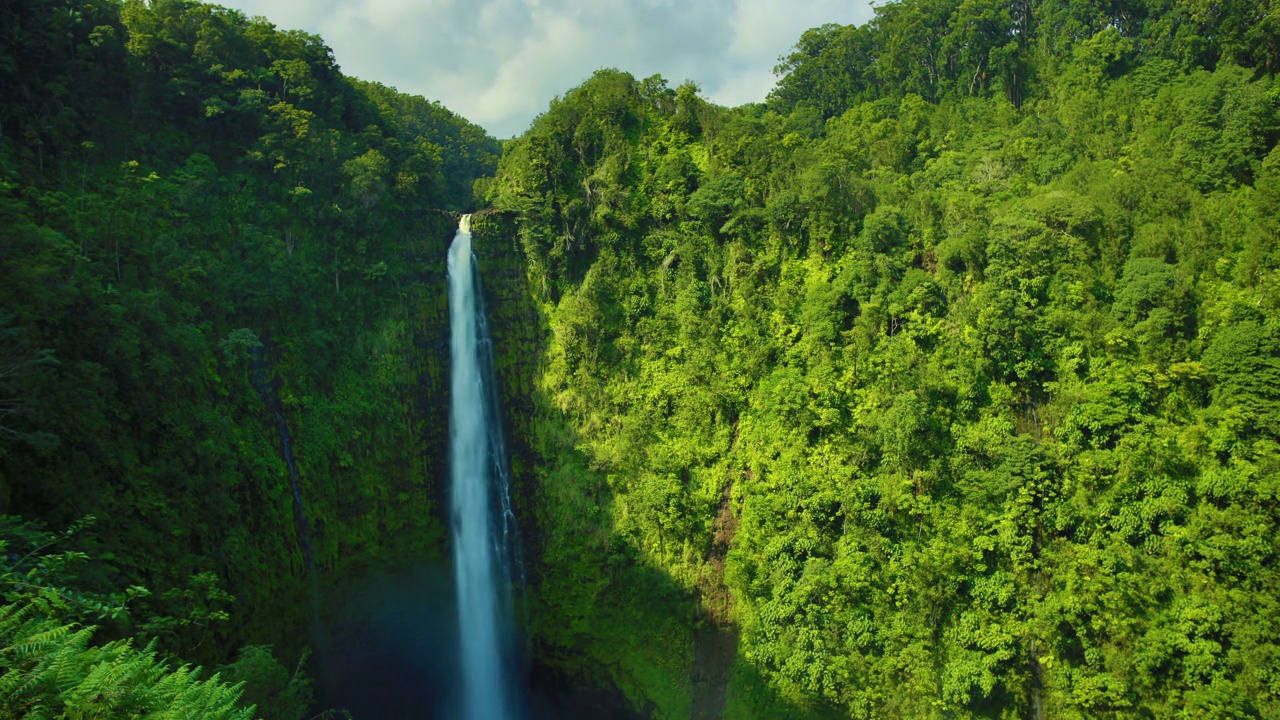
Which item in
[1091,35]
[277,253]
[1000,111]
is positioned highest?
[1091,35]

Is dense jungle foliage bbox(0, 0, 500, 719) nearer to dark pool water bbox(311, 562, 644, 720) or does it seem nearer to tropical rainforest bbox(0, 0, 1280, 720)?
tropical rainforest bbox(0, 0, 1280, 720)

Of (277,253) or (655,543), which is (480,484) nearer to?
(655,543)

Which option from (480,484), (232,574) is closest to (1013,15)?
(480,484)

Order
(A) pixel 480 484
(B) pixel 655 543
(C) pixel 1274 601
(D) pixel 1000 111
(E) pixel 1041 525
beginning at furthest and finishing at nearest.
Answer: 1. (D) pixel 1000 111
2. (A) pixel 480 484
3. (B) pixel 655 543
4. (E) pixel 1041 525
5. (C) pixel 1274 601

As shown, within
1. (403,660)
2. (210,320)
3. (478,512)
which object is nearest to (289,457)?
(210,320)

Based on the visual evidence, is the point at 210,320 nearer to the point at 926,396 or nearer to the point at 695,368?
the point at 695,368

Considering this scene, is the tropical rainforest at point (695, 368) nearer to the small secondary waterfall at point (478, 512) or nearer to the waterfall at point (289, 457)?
the waterfall at point (289, 457)

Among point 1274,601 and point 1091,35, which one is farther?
point 1091,35
